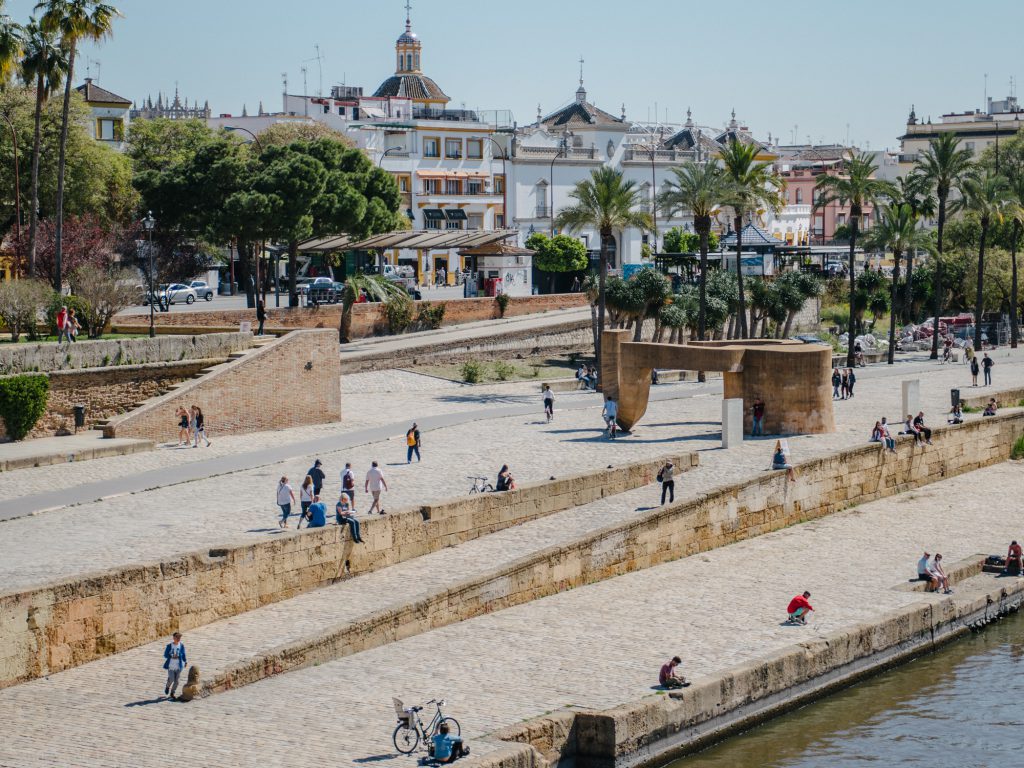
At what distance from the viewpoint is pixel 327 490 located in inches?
1134

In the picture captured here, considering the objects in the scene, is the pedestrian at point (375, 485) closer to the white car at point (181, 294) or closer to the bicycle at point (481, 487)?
the bicycle at point (481, 487)

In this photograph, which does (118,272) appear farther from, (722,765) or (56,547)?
(722,765)

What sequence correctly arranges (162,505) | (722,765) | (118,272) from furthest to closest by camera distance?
1. (118,272)
2. (162,505)
3. (722,765)

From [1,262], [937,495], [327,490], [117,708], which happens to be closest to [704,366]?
[937,495]

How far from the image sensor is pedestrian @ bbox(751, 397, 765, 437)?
3594 cm

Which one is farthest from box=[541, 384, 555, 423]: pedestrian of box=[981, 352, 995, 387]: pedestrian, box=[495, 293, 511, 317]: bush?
box=[495, 293, 511, 317]: bush

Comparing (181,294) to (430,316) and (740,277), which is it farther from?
(740,277)

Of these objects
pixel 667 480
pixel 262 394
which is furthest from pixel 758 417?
pixel 262 394

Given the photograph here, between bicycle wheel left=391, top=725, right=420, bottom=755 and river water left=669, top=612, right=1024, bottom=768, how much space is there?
4.19m

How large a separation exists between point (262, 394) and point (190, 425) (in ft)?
8.57

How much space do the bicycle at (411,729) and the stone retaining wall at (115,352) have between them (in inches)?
719

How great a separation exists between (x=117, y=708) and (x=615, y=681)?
646 centimetres

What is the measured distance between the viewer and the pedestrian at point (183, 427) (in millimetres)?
33219

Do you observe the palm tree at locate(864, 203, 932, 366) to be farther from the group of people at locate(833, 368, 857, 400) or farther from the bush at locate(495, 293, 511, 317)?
the bush at locate(495, 293, 511, 317)
